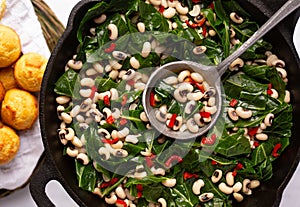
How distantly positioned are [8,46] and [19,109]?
0.22 metres

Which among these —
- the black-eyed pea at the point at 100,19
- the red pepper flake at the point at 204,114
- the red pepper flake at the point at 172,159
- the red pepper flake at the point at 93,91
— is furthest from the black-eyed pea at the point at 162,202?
the black-eyed pea at the point at 100,19

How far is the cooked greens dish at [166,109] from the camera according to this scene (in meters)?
2.12

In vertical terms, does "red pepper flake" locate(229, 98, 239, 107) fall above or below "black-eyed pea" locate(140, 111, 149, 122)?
below

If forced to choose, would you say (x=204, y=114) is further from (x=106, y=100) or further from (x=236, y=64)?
(x=106, y=100)

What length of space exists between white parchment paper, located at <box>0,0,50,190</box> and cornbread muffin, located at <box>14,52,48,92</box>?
9 centimetres

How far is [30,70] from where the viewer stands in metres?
2.14

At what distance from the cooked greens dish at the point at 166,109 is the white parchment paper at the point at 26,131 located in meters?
0.18

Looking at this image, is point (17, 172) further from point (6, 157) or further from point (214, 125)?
point (214, 125)

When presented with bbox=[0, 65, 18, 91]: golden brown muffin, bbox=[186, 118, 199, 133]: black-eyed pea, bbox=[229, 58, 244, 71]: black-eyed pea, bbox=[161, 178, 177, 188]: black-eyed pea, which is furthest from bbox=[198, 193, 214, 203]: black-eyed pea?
bbox=[0, 65, 18, 91]: golden brown muffin

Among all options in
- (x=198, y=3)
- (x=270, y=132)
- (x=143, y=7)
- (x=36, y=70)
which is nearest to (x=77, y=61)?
(x=36, y=70)

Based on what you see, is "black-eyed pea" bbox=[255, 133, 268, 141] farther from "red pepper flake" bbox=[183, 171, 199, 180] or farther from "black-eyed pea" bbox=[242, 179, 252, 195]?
"red pepper flake" bbox=[183, 171, 199, 180]

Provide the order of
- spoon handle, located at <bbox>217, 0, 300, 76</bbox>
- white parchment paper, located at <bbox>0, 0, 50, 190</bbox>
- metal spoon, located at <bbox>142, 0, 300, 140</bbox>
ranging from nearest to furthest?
spoon handle, located at <bbox>217, 0, 300, 76</bbox>
metal spoon, located at <bbox>142, 0, 300, 140</bbox>
white parchment paper, located at <bbox>0, 0, 50, 190</bbox>

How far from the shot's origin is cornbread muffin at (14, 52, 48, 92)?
2150 millimetres

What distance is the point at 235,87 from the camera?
7.00ft
